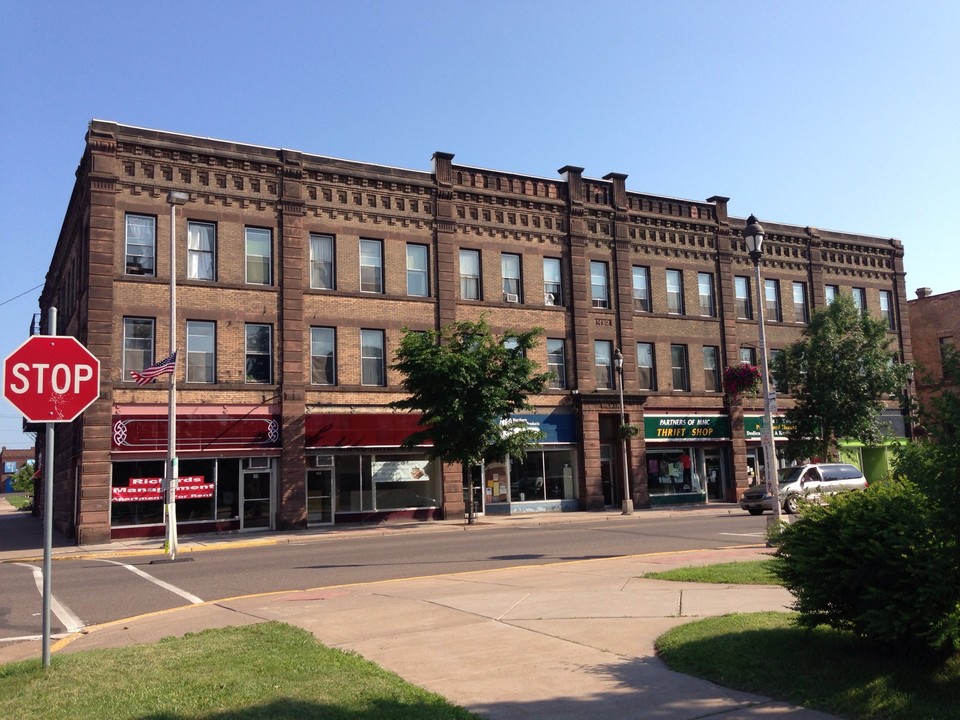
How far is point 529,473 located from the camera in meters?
34.7

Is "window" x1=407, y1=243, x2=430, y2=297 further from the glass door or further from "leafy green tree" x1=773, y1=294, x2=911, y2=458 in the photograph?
"leafy green tree" x1=773, y1=294, x2=911, y2=458

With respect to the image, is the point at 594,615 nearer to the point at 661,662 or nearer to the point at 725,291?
the point at 661,662

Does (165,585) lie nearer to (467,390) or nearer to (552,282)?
(467,390)

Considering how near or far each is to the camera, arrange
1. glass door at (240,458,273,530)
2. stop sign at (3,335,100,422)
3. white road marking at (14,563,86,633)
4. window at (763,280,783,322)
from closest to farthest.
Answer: stop sign at (3,335,100,422) < white road marking at (14,563,86,633) < glass door at (240,458,273,530) < window at (763,280,783,322)

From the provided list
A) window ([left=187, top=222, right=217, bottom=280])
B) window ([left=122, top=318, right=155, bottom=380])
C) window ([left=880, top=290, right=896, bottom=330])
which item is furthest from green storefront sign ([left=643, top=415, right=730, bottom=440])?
window ([left=122, top=318, right=155, bottom=380])

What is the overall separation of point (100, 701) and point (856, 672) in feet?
18.7

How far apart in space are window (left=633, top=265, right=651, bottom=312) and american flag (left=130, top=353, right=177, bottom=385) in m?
21.0

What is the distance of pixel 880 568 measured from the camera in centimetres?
641

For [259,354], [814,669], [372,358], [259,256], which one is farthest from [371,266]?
[814,669]

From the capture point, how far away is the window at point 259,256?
98.4 feet

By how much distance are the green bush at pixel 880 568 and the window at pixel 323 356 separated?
24574 millimetres

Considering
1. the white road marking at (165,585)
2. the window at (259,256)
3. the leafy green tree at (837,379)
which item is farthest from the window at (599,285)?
the white road marking at (165,585)

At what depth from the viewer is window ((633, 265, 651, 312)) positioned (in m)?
37.9

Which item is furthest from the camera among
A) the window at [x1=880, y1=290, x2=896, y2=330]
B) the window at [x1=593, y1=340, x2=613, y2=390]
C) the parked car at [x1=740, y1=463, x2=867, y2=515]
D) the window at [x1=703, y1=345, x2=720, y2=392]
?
the window at [x1=880, y1=290, x2=896, y2=330]
